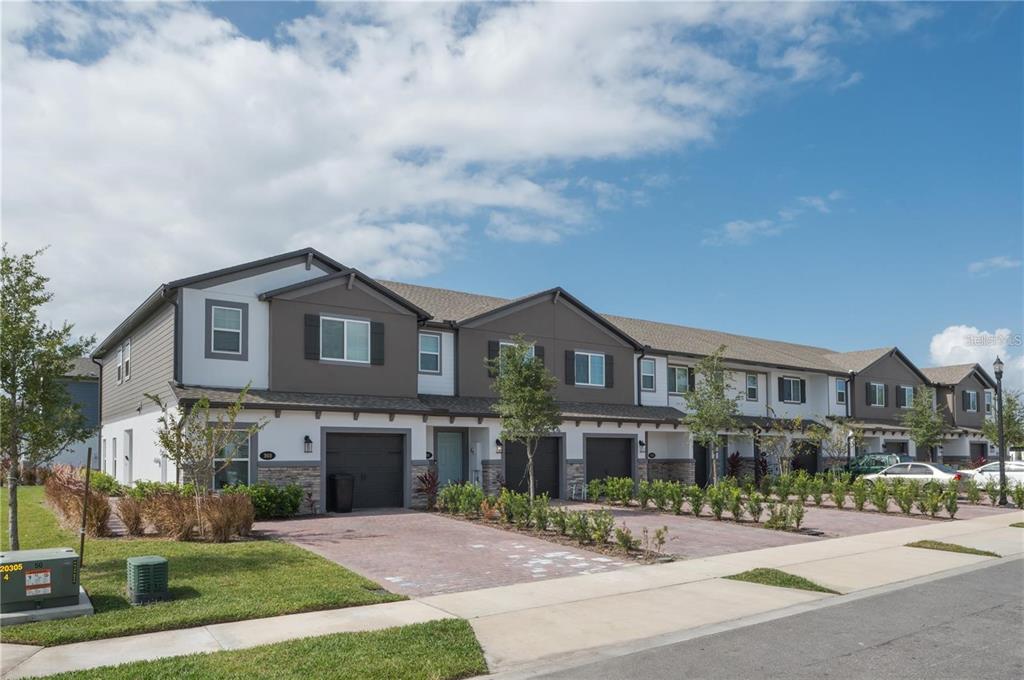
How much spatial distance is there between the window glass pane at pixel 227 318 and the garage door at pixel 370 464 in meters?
3.90

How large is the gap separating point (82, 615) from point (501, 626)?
507cm

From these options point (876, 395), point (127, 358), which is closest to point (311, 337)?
point (127, 358)

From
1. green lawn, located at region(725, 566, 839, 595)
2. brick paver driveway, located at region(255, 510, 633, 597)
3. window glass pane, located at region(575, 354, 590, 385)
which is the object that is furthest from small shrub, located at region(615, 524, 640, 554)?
window glass pane, located at region(575, 354, 590, 385)

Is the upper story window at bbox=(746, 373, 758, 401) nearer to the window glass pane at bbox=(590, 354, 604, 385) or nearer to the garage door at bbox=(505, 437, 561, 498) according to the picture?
the window glass pane at bbox=(590, 354, 604, 385)

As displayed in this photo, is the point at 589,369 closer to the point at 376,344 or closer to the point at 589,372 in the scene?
the point at 589,372

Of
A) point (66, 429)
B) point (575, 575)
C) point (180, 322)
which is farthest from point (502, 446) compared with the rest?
point (66, 429)

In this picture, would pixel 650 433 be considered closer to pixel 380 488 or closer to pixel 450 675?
pixel 380 488

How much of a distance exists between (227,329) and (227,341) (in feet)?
1.05

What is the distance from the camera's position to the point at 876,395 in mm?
43938

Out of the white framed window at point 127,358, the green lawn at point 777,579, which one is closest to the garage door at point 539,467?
the white framed window at point 127,358

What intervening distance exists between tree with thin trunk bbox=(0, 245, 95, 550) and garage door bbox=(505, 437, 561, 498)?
15494 mm

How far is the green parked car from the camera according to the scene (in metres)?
37.8

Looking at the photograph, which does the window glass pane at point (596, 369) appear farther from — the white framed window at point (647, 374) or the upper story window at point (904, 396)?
the upper story window at point (904, 396)

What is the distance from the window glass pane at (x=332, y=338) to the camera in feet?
76.1
